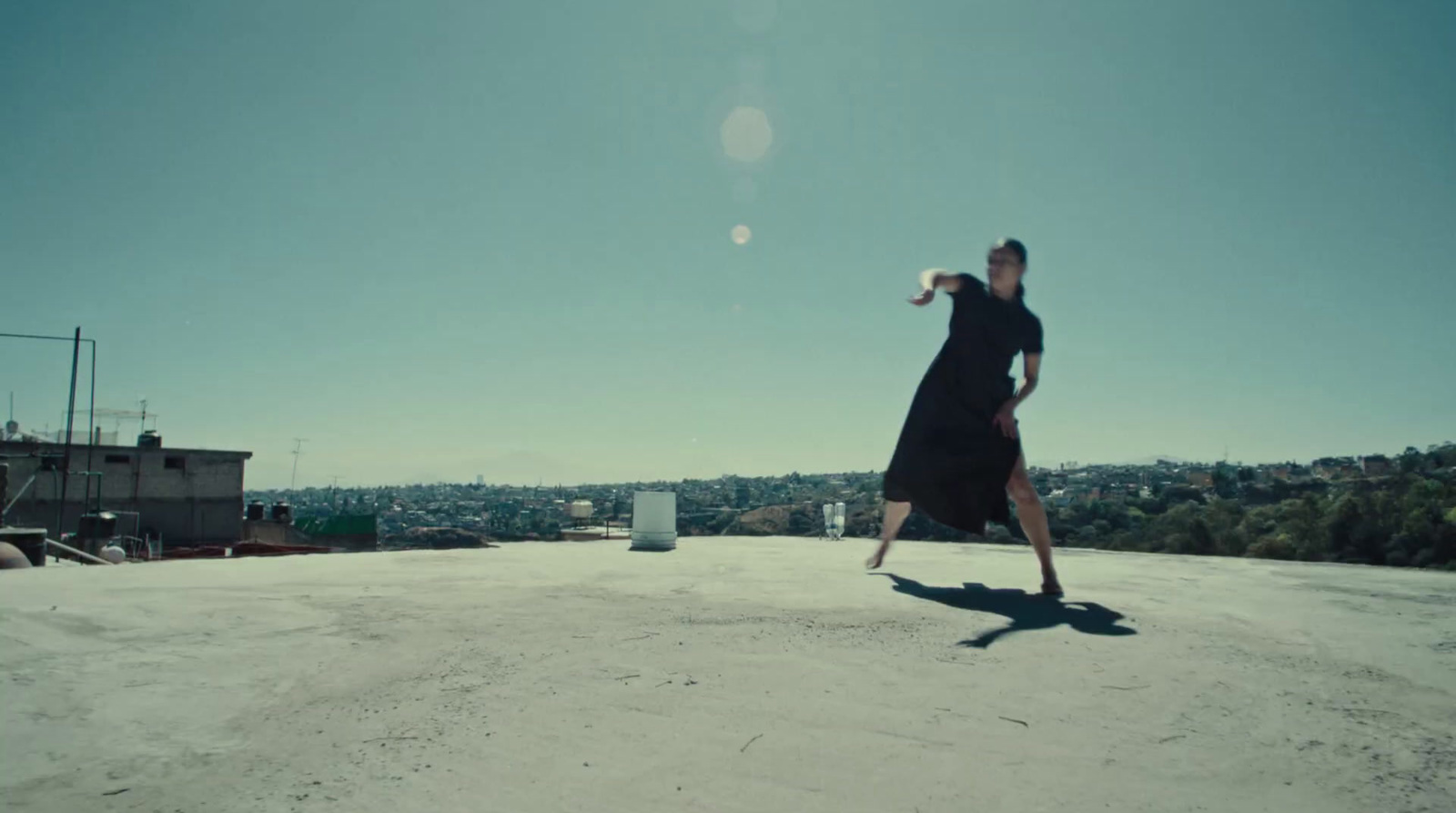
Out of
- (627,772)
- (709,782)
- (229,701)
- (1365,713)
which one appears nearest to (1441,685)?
(1365,713)

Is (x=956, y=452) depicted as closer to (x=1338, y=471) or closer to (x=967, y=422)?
(x=967, y=422)

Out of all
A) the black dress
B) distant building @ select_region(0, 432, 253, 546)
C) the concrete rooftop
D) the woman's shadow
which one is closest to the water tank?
the concrete rooftop

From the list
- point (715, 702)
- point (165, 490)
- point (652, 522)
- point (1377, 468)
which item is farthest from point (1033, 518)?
point (165, 490)

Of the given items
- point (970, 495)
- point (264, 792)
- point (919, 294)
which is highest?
point (919, 294)

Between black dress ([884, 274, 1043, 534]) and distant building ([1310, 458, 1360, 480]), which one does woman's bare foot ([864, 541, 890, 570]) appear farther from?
distant building ([1310, 458, 1360, 480])

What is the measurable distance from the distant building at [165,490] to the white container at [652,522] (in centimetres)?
4170

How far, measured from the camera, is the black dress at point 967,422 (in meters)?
4.69

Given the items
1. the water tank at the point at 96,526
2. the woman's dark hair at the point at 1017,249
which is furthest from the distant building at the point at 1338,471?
the water tank at the point at 96,526

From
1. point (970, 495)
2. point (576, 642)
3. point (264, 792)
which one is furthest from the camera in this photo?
point (970, 495)

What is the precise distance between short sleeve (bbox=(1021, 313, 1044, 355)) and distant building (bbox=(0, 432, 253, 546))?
45.6 meters

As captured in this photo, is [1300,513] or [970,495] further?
[1300,513]

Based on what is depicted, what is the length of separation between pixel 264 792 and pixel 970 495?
Result: 162 inches

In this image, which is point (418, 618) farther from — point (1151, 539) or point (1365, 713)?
point (1151, 539)

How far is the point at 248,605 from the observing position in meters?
3.27
